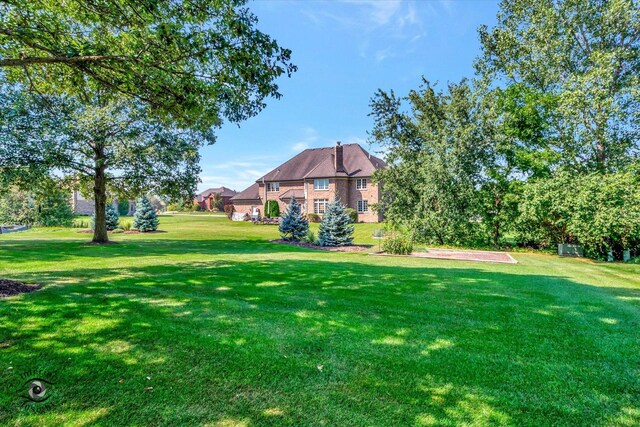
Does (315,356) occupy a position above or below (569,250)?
above

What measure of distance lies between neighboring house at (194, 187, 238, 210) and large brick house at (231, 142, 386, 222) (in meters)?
25.2

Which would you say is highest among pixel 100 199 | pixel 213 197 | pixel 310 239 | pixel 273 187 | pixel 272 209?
pixel 273 187

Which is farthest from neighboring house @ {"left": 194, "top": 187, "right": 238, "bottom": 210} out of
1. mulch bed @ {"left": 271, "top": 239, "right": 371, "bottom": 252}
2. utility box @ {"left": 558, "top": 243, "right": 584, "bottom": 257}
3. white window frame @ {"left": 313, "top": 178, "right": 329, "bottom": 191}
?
utility box @ {"left": 558, "top": 243, "right": 584, "bottom": 257}

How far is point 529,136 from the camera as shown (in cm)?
2019

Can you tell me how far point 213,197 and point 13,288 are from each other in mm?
70675

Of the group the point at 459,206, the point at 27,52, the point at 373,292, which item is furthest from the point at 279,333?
the point at 459,206

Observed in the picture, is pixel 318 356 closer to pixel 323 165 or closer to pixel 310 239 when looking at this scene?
pixel 310 239

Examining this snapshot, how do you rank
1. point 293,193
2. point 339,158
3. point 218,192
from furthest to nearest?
point 218,192 < point 293,193 < point 339,158

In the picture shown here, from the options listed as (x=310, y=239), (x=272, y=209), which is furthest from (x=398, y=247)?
(x=272, y=209)

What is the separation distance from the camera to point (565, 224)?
1739 centimetres

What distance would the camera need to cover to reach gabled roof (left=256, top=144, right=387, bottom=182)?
40.2 meters

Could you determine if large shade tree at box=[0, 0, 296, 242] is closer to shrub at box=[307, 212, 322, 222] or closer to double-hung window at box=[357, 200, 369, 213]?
shrub at box=[307, 212, 322, 222]

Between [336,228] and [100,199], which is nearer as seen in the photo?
[100,199]

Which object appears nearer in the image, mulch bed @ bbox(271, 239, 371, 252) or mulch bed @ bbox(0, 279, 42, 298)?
mulch bed @ bbox(0, 279, 42, 298)
